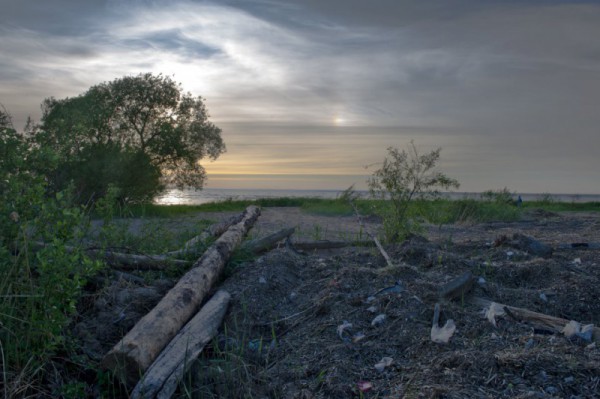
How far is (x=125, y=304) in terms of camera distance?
5.08 metres

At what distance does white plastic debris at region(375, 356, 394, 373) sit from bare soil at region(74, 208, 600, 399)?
0.02m

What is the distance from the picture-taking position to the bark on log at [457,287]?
4.91 metres

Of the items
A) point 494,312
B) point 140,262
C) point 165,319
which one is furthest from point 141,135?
point 494,312

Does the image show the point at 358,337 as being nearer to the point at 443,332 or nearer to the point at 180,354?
the point at 443,332

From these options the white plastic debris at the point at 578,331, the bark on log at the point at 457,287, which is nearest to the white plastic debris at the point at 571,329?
the white plastic debris at the point at 578,331

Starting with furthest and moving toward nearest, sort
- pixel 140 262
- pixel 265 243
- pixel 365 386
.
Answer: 1. pixel 265 243
2. pixel 140 262
3. pixel 365 386

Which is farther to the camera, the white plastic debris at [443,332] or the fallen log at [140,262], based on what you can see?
the fallen log at [140,262]

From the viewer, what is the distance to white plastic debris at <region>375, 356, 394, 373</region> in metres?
3.68

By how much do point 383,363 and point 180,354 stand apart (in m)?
1.52

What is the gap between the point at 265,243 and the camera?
756 cm

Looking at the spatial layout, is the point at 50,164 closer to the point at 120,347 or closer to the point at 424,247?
the point at 120,347

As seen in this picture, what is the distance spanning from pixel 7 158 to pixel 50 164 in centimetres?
35

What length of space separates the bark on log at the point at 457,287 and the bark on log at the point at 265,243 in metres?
2.69

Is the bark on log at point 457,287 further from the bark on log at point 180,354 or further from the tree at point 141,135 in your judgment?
the tree at point 141,135
